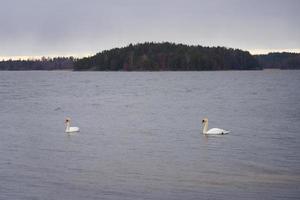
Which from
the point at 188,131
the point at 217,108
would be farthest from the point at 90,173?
the point at 217,108

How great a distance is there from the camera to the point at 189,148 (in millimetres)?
28250

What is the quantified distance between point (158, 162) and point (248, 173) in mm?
3821

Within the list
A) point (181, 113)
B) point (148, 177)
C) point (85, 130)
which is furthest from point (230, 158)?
point (181, 113)

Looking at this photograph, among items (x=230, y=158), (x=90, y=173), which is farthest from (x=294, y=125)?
(x=90, y=173)

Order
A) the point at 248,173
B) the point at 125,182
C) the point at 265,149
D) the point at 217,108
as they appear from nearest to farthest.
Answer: the point at 125,182
the point at 248,173
the point at 265,149
the point at 217,108

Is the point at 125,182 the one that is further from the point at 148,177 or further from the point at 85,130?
the point at 85,130

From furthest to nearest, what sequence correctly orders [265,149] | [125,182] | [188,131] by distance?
1. [188,131]
2. [265,149]
3. [125,182]

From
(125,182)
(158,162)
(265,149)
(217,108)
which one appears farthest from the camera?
(217,108)

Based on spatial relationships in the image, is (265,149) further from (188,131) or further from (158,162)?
(188,131)

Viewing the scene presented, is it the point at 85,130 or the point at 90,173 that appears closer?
the point at 90,173

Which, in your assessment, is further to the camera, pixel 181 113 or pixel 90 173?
pixel 181 113

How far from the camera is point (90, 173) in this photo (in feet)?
72.7

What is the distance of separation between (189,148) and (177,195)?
9398mm

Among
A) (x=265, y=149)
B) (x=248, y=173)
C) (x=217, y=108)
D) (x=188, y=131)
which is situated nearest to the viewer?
(x=248, y=173)
